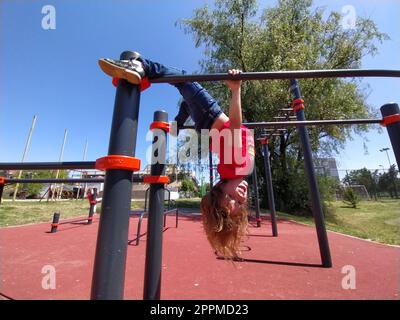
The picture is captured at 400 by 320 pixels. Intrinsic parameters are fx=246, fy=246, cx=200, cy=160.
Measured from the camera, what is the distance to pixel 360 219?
41.7 feet

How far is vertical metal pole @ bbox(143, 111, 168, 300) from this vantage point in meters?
1.89

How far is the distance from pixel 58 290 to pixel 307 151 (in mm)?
3607

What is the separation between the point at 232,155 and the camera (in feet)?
6.75

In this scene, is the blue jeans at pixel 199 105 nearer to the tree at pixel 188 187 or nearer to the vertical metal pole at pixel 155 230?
the vertical metal pole at pixel 155 230

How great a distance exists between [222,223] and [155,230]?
569mm

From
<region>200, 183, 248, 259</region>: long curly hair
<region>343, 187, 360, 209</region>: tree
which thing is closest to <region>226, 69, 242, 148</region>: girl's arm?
<region>200, 183, 248, 259</region>: long curly hair

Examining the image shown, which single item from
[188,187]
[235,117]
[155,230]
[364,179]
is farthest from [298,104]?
[188,187]

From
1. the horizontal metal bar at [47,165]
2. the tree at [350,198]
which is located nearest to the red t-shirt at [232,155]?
the horizontal metal bar at [47,165]

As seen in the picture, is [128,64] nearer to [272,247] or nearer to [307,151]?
[307,151]

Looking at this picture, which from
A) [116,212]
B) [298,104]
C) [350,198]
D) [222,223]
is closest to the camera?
[116,212]

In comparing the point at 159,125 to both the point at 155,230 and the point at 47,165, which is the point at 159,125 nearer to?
the point at 155,230

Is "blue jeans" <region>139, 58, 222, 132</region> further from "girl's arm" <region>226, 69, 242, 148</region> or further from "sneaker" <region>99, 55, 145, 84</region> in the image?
"sneaker" <region>99, 55, 145, 84</region>

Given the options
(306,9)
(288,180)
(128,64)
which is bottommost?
(128,64)
